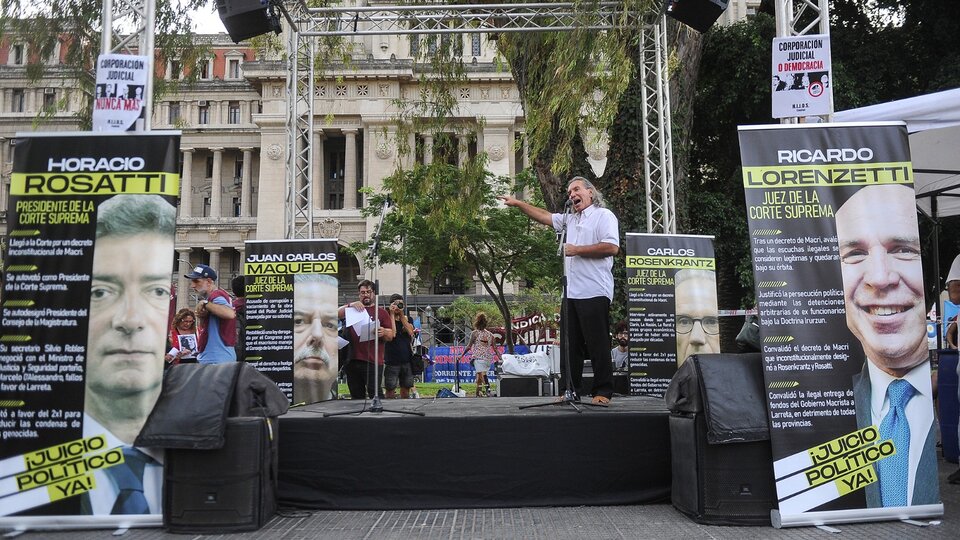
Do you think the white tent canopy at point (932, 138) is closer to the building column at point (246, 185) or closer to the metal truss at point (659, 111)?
the metal truss at point (659, 111)

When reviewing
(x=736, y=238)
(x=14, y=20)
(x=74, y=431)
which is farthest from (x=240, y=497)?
(x=736, y=238)

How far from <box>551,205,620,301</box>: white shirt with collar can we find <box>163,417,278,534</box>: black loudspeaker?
2.95m

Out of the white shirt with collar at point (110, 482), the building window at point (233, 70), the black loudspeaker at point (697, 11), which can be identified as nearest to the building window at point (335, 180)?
the building window at point (233, 70)

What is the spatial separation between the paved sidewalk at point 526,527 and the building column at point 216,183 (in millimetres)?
66418

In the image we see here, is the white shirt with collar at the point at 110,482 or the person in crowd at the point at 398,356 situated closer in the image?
the white shirt with collar at the point at 110,482

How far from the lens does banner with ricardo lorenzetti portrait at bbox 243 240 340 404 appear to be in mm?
9539

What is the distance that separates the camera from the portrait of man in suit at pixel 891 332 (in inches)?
193

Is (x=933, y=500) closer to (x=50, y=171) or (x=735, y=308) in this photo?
(x=50, y=171)

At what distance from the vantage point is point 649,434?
5691 millimetres

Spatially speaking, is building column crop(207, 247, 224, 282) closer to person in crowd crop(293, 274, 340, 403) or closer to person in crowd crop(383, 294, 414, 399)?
person in crowd crop(383, 294, 414, 399)

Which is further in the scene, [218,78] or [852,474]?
[218,78]

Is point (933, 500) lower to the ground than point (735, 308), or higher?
lower

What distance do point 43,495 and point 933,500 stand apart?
19.0 feet

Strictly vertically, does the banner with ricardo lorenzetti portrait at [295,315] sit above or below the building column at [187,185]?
below
